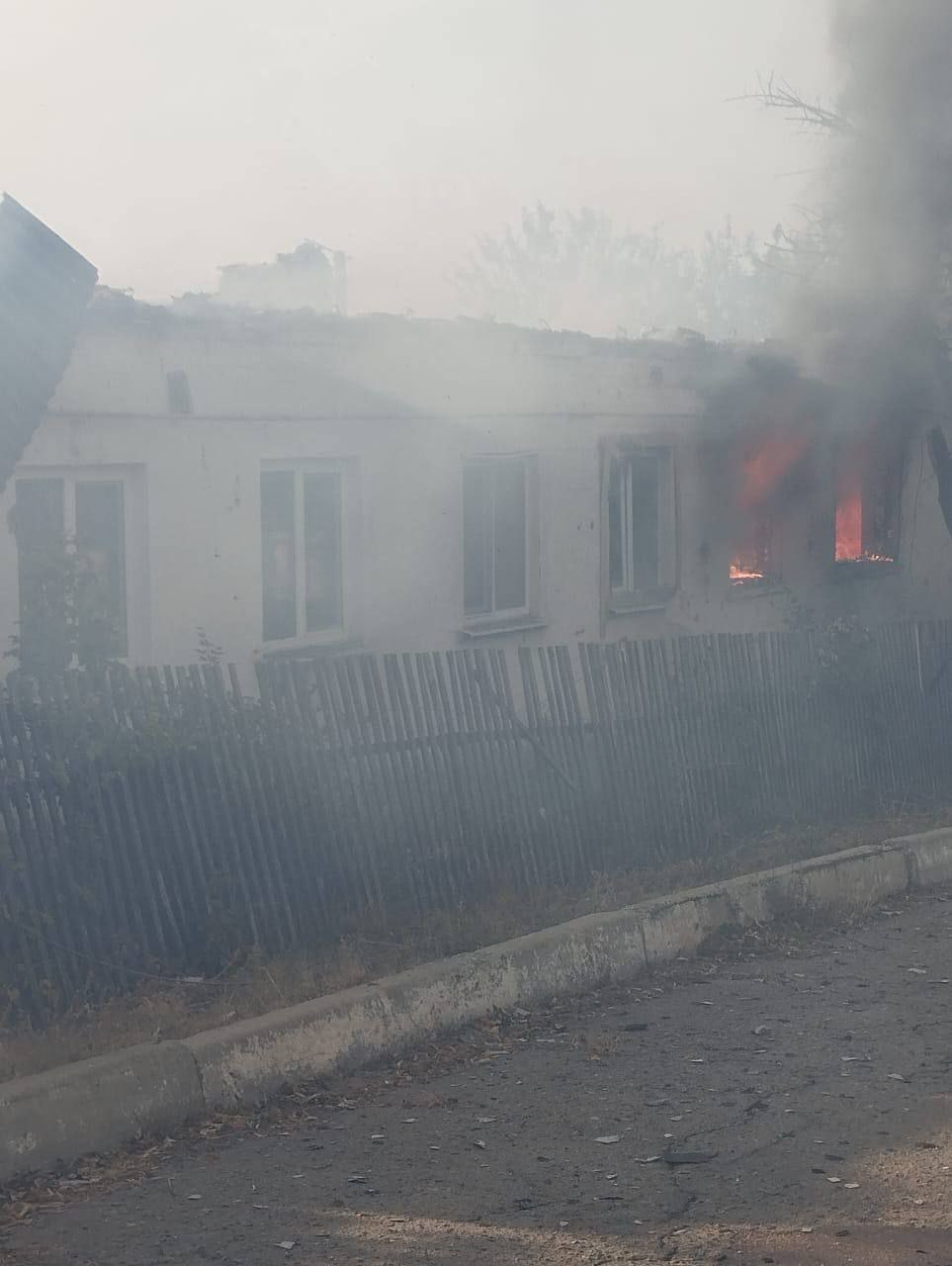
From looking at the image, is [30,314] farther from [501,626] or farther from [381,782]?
[501,626]

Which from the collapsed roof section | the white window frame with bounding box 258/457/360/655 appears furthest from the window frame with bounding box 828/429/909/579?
the collapsed roof section

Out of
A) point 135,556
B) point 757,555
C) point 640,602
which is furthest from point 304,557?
point 757,555

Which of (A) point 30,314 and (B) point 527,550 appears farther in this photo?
(B) point 527,550

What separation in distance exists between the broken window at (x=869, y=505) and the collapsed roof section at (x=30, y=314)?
951 centimetres

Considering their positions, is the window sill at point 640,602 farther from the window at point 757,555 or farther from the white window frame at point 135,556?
the white window frame at point 135,556

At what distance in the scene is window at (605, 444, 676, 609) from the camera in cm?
1329

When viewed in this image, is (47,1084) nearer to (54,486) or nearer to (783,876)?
(783,876)

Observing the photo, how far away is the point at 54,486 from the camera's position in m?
8.80

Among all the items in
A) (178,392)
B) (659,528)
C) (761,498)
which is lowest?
(659,528)

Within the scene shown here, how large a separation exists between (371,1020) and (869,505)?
483 inches

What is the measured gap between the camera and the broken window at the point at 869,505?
618 inches

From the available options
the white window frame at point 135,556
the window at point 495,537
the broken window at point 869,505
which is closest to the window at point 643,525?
the window at point 495,537

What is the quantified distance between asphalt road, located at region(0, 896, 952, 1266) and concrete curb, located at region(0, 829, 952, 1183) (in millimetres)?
116

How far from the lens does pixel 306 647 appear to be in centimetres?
1024
